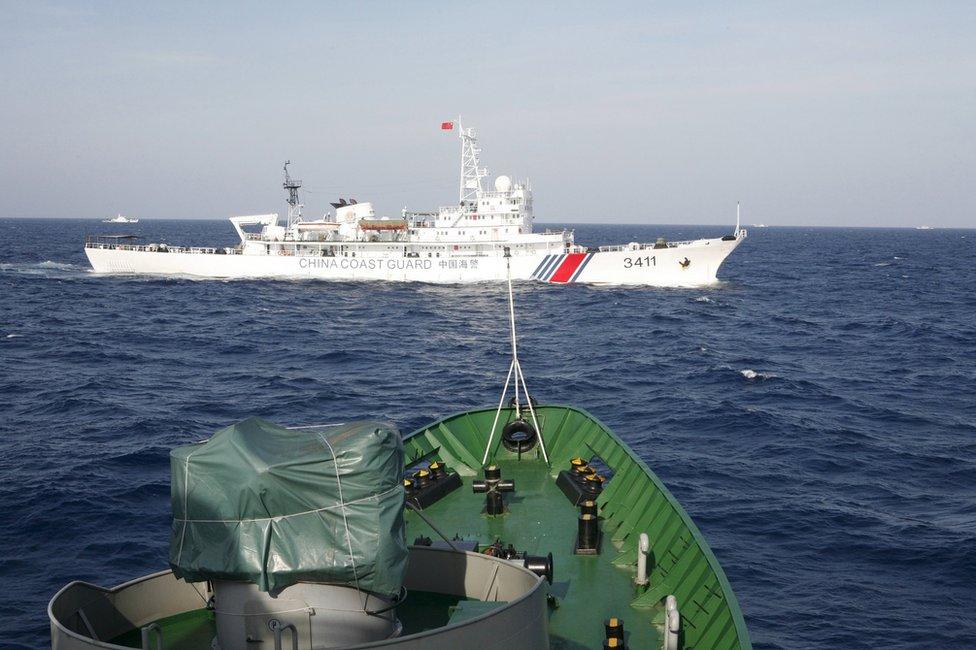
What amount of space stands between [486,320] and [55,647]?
55.1 metres

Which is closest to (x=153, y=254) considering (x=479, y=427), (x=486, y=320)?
(x=486, y=320)

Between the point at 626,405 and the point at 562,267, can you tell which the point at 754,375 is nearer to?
the point at 626,405

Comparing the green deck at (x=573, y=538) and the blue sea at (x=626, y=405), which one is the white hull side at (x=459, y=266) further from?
the green deck at (x=573, y=538)

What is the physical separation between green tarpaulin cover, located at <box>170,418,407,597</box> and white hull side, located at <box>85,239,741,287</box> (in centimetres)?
7117

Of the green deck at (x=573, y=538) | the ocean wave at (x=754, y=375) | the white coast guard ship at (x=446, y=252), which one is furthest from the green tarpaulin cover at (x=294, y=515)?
the white coast guard ship at (x=446, y=252)

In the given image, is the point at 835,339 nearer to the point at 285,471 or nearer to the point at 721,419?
the point at 721,419

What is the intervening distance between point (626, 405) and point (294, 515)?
2765cm

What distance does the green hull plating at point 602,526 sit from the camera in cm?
1028

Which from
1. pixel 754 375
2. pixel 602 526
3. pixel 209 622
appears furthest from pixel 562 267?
pixel 209 622

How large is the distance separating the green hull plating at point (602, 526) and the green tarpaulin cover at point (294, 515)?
381 centimetres

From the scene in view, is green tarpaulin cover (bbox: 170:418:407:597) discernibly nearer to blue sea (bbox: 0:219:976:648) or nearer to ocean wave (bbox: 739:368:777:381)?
blue sea (bbox: 0:219:976:648)

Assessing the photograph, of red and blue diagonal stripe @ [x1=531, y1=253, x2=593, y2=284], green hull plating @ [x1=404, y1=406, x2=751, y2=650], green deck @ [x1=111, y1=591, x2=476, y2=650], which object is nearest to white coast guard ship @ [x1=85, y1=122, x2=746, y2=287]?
red and blue diagonal stripe @ [x1=531, y1=253, x2=593, y2=284]

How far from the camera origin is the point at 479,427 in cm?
1870

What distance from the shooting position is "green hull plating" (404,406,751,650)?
33.7ft
